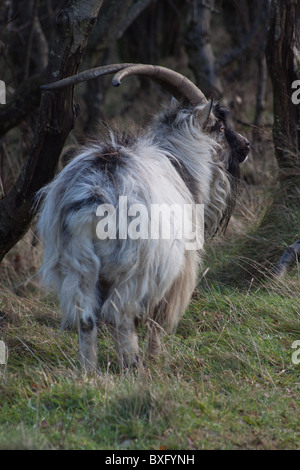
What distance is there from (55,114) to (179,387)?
228 centimetres

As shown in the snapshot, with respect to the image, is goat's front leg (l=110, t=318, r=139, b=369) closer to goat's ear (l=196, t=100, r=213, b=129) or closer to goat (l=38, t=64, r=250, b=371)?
goat (l=38, t=64, r=250, b=371)

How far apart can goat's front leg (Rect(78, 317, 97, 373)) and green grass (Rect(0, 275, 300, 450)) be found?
0.25 feet

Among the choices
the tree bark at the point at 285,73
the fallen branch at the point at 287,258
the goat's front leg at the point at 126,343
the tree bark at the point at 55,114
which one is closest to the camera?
the goat's front leg at the point at 126,343

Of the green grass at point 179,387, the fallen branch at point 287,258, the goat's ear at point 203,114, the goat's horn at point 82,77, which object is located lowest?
the green grass at point 179,387

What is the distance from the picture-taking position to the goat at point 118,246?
368 cm

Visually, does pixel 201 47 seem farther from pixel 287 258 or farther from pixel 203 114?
pixel 203 114

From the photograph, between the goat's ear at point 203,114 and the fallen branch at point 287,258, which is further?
the fallen branch at point 287,258

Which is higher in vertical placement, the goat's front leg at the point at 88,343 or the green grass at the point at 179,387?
the goat's front leg at the point at 88,343

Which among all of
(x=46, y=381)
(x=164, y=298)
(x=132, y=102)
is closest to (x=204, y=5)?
(x=132, y=102)

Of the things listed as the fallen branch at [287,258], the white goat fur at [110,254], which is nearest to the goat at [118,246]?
the white goat fur at [110,254]

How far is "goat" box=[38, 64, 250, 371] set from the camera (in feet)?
12.1

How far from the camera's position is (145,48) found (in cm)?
1277

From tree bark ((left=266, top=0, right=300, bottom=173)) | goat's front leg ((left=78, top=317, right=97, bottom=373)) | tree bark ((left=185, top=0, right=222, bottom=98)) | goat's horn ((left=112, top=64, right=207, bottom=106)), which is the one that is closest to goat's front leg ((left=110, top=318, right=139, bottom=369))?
goat's front leg ((left=78, top=317, right=97, bottom=373))

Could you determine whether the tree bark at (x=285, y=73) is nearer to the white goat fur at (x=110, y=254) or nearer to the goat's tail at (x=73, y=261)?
the white goat fur at (x=110, y=254)
